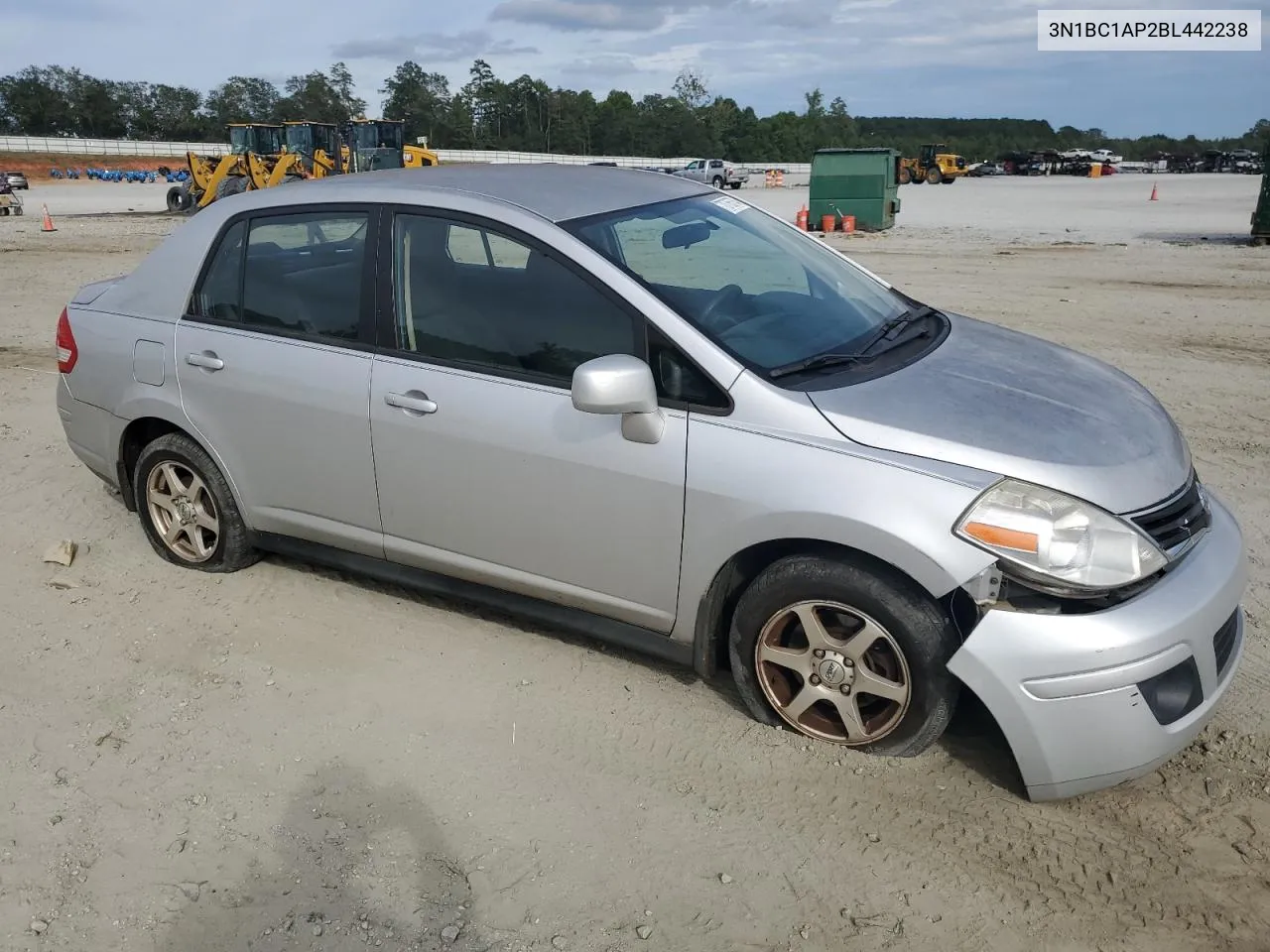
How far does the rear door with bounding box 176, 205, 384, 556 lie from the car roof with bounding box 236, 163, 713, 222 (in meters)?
0.12

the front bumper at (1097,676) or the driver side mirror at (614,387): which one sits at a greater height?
the driver side mirror at (614,387)

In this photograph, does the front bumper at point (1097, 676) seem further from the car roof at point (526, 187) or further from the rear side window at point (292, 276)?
the rear side window at point (292, 276)

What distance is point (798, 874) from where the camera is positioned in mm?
2824

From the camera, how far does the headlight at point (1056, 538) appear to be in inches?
110

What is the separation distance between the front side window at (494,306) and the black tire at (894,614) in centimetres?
91

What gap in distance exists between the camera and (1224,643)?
9.93 ft

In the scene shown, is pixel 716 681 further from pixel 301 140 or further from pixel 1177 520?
pixel 301 140

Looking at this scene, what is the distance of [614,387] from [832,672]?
1104 mm

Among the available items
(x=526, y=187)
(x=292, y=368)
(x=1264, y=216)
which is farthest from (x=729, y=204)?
(x=1264, y=216)

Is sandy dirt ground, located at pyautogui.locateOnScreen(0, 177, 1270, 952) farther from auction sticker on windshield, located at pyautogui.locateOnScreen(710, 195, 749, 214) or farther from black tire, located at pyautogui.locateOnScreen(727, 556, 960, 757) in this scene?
auction sticker on windshield, located at pyautogui.locateOnScreen(710, 195, 749, 214)

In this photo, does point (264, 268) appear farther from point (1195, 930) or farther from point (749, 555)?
point (1195, 930)

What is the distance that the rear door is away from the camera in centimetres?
395

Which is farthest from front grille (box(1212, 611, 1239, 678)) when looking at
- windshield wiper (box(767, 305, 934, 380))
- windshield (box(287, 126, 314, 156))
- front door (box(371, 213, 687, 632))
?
windshield (box(287, 126, 314, 156))

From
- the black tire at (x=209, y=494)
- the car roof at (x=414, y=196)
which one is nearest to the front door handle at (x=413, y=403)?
the car roof at (x=414, y=196)
